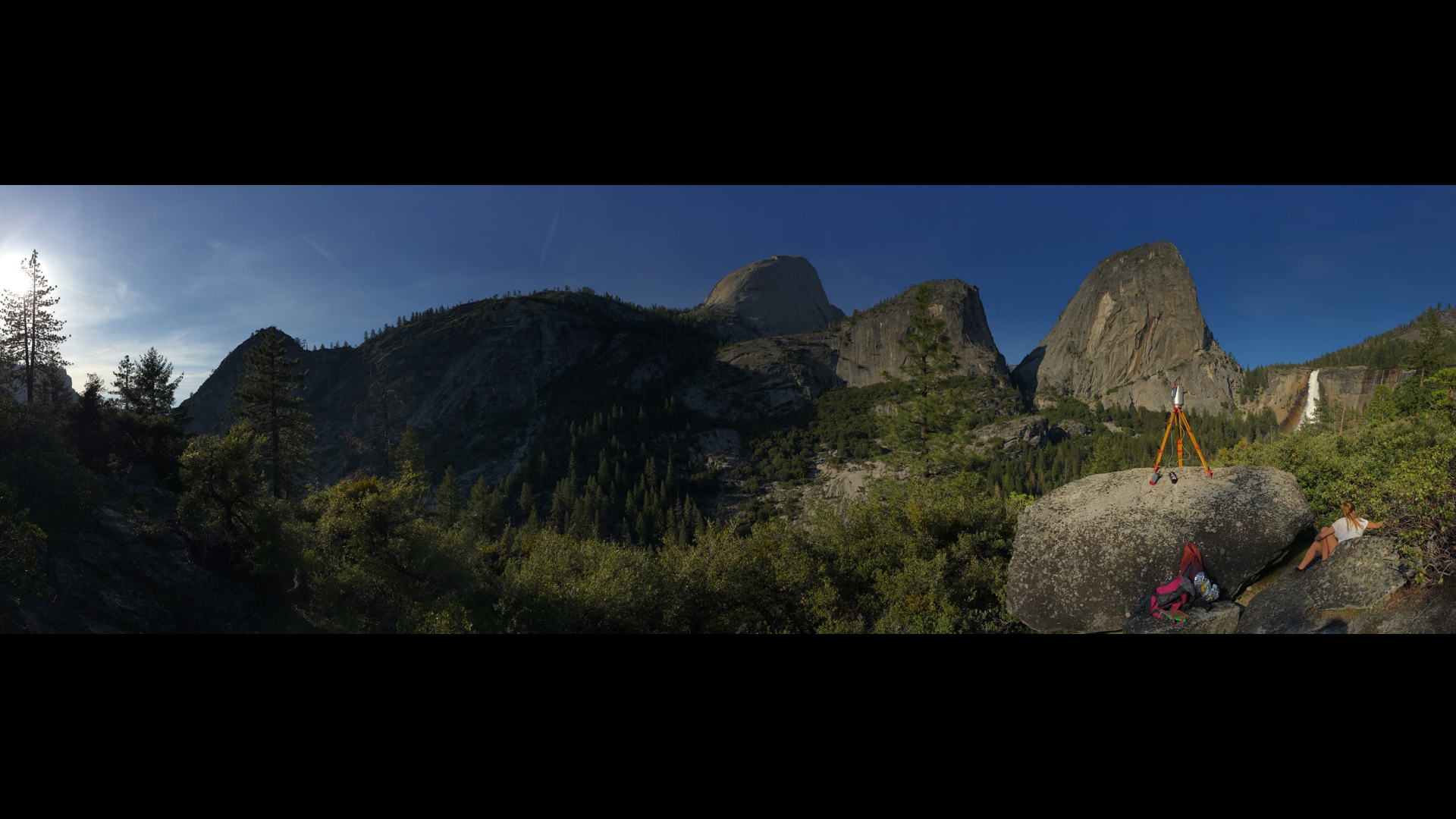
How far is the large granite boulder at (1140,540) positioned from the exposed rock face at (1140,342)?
66975 mm

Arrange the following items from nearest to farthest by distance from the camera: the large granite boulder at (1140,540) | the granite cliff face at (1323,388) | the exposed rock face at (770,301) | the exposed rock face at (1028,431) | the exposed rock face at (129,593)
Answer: the large granite boulder at (1140,540) → the exposed rock face at (129,593) → the granite cliff face at (1323,388) → the exposed rock face at (1028,431) → the exposed rock face at (770,301)

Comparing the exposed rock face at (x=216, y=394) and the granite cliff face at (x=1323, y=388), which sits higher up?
the exposed rock face at (x=216, y=394)

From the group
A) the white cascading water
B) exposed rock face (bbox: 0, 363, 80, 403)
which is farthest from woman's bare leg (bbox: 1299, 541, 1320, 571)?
the white cascading water

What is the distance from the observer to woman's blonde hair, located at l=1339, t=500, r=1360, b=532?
5141 mm

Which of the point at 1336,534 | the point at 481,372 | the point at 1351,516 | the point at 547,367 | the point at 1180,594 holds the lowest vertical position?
the point at 1180,594

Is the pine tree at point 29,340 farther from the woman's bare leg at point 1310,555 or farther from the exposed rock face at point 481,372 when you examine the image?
the exposed rock face at point 481,372

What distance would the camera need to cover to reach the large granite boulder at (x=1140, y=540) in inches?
221

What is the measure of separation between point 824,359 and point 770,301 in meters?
52.1

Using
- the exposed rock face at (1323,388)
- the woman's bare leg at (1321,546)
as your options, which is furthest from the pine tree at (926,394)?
A: the exposed rock face at (1323,388)

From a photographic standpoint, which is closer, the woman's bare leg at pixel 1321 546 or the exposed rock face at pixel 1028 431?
the woman's bare leg at pixel 1321 546

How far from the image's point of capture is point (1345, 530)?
5.22 meters

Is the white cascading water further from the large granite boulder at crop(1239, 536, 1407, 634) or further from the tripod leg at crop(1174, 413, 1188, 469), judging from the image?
the tripod leg at crop(1174, 413, 1188, 469)

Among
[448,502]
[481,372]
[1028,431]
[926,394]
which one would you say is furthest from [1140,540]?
[481,372]

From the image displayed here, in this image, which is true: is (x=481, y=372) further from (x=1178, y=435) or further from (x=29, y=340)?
(x=1178, y=435)
